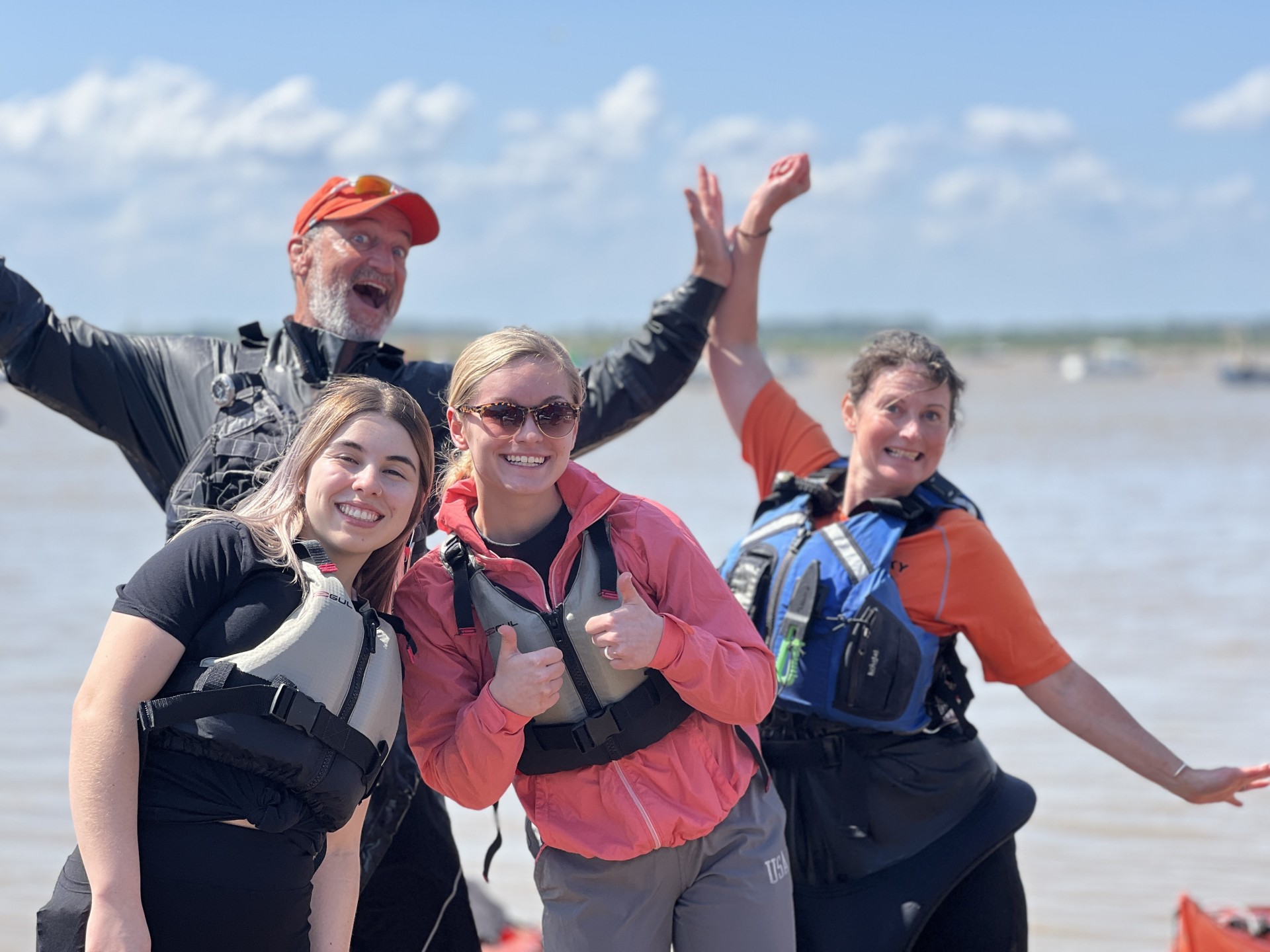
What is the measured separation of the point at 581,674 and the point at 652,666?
18cm

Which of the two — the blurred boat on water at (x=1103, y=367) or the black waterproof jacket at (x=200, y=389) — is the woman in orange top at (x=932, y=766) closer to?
→ the black waterproof jacket at (x=200, y=389)

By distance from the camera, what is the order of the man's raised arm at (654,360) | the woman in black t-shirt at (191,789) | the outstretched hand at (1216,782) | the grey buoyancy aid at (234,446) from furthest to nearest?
the man's raised arm at (654,360) < the outstretched hand at (1216,782) < the grey buoyancy aid at (234,446) < the woman in black t-shirt at (191,789)

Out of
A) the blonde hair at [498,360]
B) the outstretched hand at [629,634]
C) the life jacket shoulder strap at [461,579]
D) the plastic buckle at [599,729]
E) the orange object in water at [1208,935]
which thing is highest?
the blonde hair at [498,360]

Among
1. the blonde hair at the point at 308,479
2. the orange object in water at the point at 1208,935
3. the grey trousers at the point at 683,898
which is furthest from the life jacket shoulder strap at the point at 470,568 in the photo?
the orange object in water at the point at 1208,935

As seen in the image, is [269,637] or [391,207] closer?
[269,637]

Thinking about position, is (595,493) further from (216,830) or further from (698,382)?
(698,382)

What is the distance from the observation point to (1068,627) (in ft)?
35.6

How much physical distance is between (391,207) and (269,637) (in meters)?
1.71

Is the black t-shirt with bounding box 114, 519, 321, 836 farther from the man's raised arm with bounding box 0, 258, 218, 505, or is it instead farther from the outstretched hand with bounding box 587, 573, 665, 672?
the man's raised arm with bounding box 0, 258, 218, 505

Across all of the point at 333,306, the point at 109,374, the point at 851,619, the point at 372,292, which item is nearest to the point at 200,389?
the point at 109,374

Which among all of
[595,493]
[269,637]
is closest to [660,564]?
[595,493]

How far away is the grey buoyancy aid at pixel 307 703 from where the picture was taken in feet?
8.05

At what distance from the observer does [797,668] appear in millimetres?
3602

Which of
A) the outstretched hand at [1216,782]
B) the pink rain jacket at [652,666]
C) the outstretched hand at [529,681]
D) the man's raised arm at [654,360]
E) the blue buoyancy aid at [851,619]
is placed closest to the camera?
the outstretched hand at [529,681]
